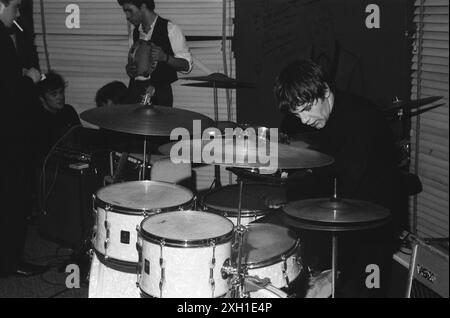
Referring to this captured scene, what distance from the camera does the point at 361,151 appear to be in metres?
3.08

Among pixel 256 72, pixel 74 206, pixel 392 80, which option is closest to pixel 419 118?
pixel 392 80

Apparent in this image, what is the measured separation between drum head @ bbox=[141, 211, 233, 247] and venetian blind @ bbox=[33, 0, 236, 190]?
2583 mm

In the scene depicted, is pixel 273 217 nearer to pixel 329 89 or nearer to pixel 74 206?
pixel 329 89

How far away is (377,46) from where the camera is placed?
4297 millimetres

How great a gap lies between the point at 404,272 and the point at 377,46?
1743 millimetres

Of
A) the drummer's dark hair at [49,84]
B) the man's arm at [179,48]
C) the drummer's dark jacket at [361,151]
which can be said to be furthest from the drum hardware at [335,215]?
the drummer's dark hair at [49,84]

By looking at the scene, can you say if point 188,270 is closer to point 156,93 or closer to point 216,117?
point 156,93

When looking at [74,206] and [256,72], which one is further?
[256,72]

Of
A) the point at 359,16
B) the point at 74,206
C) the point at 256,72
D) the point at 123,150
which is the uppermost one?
the point at 359,16

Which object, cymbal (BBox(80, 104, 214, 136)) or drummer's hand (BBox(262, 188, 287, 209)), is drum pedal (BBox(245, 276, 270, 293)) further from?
cymbal (BBox(80, 104, 214, 136))

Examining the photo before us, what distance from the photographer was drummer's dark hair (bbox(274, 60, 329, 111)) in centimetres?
315

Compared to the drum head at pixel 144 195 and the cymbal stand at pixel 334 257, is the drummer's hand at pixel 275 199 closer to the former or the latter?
the drum head at pixel 144 195

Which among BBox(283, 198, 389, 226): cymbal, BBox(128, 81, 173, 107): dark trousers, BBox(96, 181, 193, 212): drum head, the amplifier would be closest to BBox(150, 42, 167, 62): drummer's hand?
BBox(128, 81, 173, 107): dark trousers

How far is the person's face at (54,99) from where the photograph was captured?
5.24m
